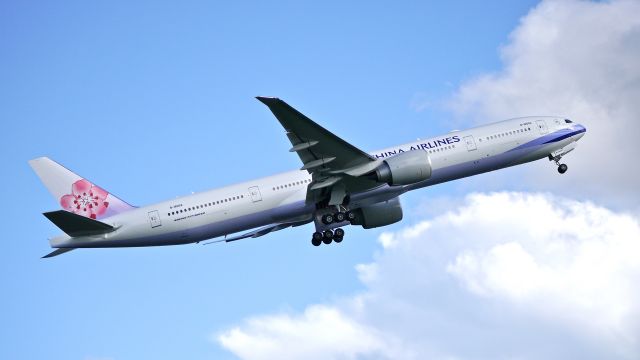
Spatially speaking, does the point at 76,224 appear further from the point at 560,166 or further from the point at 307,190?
the point at 560,166

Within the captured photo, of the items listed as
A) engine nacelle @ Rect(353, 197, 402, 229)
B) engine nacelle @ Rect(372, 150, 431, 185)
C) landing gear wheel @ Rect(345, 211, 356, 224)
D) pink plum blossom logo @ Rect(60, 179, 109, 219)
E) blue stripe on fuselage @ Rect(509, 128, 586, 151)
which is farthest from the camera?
engine nacelle @ Rect(353, 197, 402, 229)

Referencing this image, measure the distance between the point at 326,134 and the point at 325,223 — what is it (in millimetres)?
7698

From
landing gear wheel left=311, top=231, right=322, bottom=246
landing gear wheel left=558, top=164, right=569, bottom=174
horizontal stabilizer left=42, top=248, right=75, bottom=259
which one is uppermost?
landing gear wheel left=558, top=164, right=569, bottom=174

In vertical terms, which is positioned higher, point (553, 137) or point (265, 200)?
point (553, 137)

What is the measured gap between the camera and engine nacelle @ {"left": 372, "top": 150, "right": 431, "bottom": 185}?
44219 mm

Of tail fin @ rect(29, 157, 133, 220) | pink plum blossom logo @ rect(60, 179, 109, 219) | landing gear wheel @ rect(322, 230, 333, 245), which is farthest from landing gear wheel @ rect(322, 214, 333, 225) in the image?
pink plum blossom logo @ rect(60, 179, 109, 219)

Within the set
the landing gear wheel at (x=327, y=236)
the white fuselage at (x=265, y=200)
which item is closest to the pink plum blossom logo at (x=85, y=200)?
the white fuselage at (x=265, y=200)

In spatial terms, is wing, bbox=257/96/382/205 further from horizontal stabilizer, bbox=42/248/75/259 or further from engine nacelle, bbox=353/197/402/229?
horizontal stabilizer, bbox=42/248/75/259

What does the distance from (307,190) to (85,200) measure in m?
14.1

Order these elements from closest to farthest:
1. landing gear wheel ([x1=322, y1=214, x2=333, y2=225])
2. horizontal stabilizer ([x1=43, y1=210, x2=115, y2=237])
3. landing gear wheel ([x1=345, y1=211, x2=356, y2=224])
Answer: horizontal stabilizer ([x1=43, y1=210, x2=115, y2=237])
landing gear wheel ([x1=322, y1=214, x2=333, y2=225])
landing gear wheel ([x1=345, y1=211, x2=356, y2=224])

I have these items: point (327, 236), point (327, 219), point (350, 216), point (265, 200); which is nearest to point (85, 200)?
point (265, 200)

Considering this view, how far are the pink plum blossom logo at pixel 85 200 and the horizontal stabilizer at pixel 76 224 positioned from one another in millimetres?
2983

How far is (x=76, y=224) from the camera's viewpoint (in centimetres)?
4475

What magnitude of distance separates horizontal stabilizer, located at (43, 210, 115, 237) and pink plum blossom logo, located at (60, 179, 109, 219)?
9.79 feet
